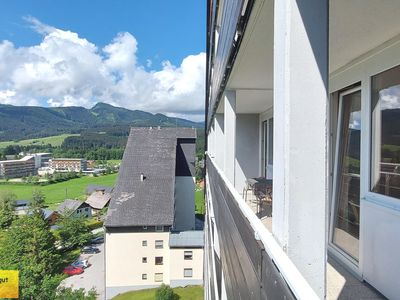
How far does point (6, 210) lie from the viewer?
38.3 metres

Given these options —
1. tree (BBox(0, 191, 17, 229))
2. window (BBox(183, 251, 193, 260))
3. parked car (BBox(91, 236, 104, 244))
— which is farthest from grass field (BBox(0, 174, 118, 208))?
window (BBox(183, 251, 193, 260))

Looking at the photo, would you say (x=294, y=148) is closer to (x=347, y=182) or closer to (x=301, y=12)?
(x=301, y=12)

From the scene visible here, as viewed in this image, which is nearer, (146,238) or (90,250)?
(146,238)

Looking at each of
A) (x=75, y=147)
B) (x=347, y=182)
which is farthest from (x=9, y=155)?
(x=347, y=182)

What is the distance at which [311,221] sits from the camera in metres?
0.98

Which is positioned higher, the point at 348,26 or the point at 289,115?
the point at 348,26

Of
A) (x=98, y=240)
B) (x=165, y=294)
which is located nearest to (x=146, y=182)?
(x=165, y=294)

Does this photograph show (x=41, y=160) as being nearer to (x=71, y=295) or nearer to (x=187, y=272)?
(x=187, y=272)

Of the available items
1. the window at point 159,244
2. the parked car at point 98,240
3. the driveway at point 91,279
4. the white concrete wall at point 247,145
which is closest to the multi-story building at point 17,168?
the parked car at point 98,240

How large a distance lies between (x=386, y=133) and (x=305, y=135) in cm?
187

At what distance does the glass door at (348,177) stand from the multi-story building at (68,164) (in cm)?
10687

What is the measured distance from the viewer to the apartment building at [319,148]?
0.95 m

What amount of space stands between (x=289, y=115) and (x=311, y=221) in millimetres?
315

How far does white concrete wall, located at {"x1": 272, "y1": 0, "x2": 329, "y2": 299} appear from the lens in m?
0.94
